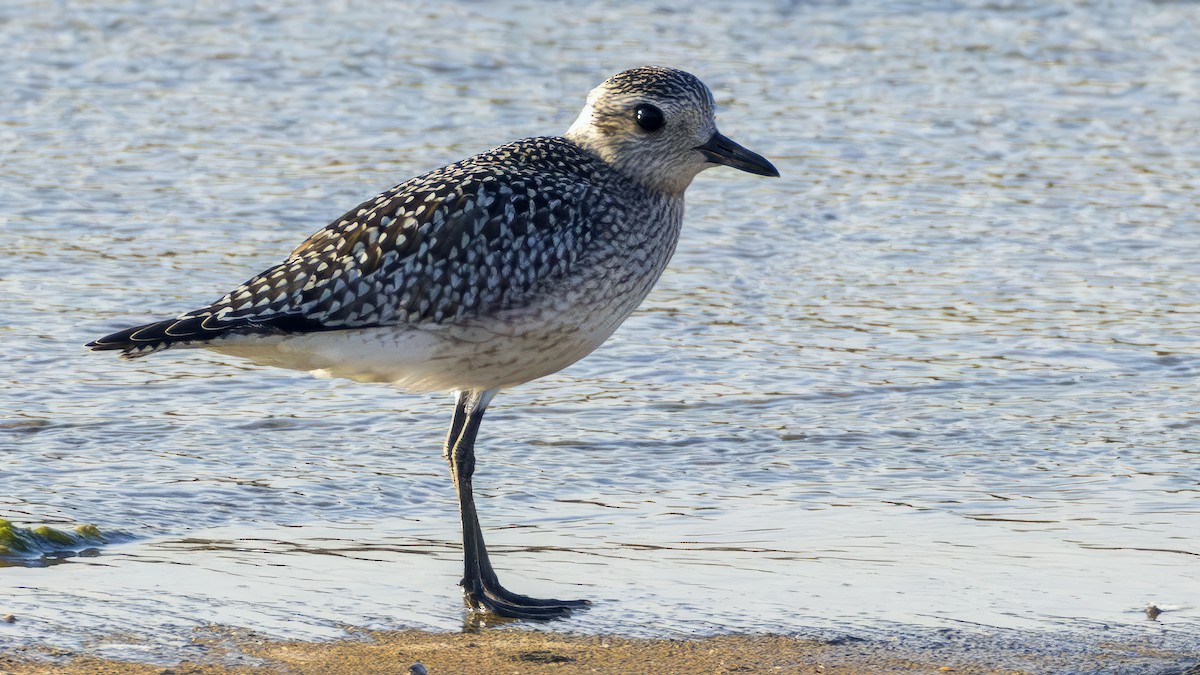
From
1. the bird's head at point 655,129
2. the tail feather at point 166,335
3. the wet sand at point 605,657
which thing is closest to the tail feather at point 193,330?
the tail feather at point 166,335

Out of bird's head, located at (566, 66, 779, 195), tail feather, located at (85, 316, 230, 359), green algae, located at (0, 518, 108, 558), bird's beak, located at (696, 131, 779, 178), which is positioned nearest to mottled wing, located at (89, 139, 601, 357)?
tail feather, located at (85, 316, 230, 359)

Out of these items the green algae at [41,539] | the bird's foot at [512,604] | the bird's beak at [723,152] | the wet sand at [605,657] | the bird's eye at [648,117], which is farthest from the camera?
the bird's beak at [723,152]

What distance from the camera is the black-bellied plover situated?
5875mm

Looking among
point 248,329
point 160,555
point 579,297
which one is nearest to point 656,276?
point 579,297

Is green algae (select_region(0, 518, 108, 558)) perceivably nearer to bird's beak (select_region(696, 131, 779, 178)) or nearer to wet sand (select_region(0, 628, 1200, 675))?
wet sand (select_region(0, 628, 1200, 675))

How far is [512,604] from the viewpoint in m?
5.86

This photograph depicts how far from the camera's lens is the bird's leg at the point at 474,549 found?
5816mm

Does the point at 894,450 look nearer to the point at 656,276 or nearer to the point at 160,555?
the point at 656,276

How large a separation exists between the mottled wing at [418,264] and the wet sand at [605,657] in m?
1.01

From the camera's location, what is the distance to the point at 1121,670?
5.12 meters

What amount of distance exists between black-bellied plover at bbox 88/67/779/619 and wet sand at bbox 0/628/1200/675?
0.44 m

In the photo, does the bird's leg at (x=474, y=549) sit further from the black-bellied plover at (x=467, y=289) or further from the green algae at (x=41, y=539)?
the green algae at (x=41, y=539)

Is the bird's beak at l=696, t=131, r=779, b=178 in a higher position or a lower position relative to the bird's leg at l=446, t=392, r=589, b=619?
higher

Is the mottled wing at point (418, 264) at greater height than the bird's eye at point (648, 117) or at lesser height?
lesser
